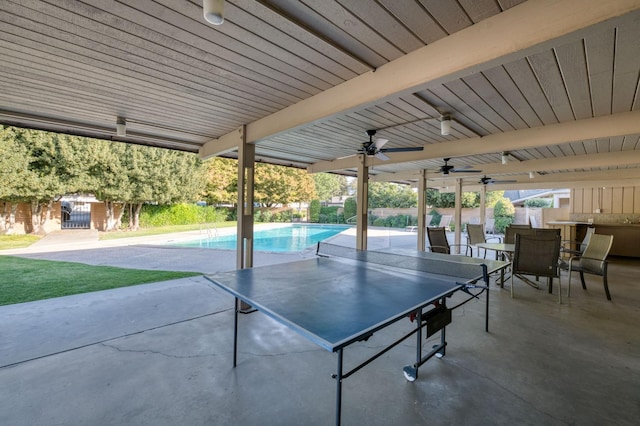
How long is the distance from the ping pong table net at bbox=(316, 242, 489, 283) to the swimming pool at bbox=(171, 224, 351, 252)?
21.4 ft

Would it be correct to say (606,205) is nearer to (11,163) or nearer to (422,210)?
(422,210)

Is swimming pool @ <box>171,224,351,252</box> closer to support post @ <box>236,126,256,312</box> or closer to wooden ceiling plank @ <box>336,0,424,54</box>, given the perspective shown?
support post @ <box>236,126,256,312</box>

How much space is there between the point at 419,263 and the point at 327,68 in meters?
1.95

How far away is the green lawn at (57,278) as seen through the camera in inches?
168

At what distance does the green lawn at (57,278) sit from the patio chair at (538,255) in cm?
566

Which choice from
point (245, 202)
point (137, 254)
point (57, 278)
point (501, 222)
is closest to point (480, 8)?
point (245, 202)

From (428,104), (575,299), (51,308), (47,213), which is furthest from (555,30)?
(47,213)

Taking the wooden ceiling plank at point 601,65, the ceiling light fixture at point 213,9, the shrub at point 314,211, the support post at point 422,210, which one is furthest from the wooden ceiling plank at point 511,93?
the shrub at point 314,211

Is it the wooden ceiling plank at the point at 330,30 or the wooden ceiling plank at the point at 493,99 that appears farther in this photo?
the wooden ceiling plank at the point at 493,99

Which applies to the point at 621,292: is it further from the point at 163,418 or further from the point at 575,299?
the point at 163,418

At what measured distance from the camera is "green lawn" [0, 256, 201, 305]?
426 cm

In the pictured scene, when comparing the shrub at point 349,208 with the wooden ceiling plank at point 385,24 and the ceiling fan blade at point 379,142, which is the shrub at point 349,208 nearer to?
the ceiling fan blade at point 379,142

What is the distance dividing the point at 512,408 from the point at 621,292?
176 inches

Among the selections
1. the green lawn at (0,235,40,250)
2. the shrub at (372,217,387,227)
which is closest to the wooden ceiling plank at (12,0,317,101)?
the green lawn at (0,235,40,250)
